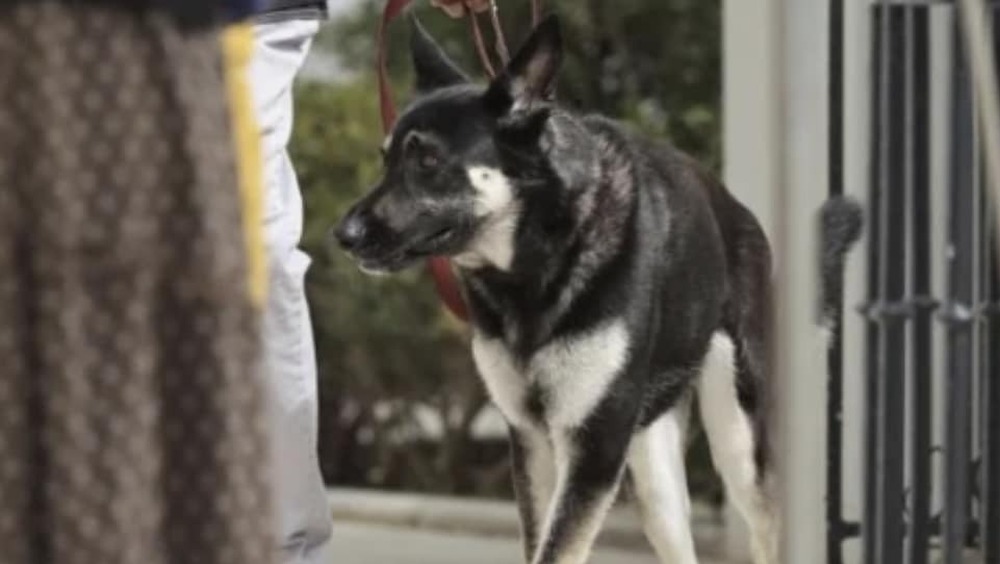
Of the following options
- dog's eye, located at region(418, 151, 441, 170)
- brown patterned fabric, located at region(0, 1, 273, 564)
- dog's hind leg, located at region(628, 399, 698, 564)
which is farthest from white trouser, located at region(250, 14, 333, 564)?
brown patterned fabric, located at region(0, 1, 273, 564)

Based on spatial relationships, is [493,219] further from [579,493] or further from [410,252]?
[579,493]

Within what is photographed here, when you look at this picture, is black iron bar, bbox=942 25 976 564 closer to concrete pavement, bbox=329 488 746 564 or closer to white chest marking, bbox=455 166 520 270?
white chest marking, bbox=455 166 520 270

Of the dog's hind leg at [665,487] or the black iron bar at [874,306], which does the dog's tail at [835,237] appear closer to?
the black iron bar at [874,306]

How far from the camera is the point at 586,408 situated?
3.13 m

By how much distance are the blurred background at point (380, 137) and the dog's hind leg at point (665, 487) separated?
1.85m

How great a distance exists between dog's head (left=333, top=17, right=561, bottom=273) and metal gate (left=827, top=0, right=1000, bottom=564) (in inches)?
36.2

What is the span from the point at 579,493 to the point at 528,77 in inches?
25.7

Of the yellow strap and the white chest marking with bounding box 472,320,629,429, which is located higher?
the yellow strap

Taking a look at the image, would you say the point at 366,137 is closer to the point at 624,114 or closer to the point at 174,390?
the point at 624,114

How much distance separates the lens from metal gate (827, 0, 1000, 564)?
84.6 inches

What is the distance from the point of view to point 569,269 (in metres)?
3.14

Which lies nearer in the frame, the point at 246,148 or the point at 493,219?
the point at 246,148

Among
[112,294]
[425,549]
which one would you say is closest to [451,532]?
[425,549]

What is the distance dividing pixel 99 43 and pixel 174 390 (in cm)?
28
